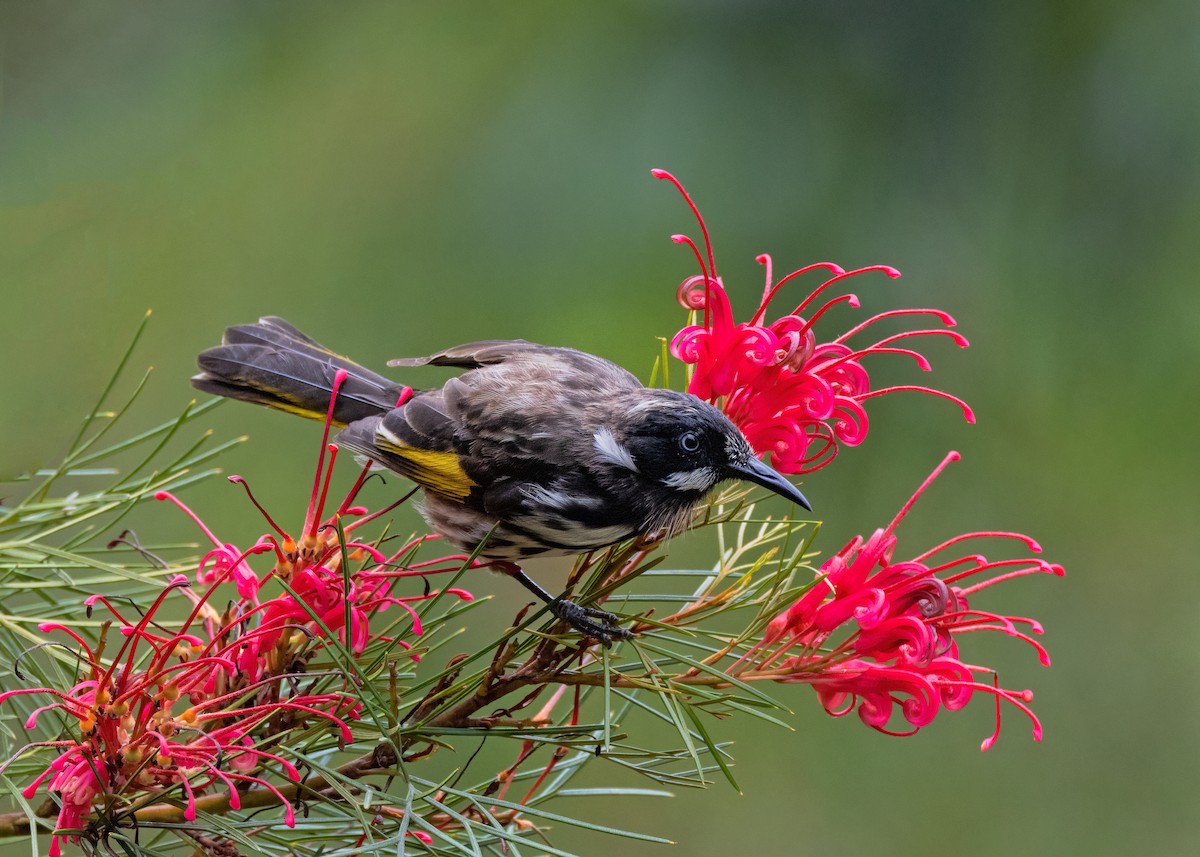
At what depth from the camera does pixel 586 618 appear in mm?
1624

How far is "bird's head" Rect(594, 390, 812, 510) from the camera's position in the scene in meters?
1.86

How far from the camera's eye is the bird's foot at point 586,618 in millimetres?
1604

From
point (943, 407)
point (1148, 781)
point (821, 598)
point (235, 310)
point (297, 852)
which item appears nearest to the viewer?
point (297, 852)

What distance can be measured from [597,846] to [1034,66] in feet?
7.16

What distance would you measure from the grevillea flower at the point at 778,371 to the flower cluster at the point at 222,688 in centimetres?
51

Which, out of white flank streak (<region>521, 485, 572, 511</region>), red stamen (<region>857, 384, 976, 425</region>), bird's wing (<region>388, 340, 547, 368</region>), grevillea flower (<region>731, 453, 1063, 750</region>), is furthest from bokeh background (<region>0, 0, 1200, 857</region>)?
Result: grevillea flower (<region>731, 453, 1063, 750</region>)

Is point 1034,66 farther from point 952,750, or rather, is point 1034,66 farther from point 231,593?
point 231,593

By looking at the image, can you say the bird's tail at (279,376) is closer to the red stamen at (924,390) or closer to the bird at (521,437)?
the bird at (521,437)

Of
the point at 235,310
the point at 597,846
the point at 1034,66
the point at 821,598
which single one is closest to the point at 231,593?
the point at 235,310

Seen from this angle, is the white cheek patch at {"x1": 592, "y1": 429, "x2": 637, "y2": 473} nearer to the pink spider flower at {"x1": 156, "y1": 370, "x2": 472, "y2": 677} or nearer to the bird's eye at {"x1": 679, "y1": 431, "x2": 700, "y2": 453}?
the bird's eye at {"x1": 679, "y1": 431, "x2": 700, "y2": 453}

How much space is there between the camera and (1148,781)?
326 centimetres

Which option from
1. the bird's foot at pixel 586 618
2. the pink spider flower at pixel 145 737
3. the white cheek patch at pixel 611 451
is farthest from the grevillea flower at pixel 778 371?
the pink spider flower at pixel 145 737

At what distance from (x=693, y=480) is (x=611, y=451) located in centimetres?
17

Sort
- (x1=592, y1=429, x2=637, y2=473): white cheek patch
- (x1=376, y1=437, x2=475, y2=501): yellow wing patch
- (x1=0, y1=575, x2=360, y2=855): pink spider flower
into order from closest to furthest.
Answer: (x1=0, y1=575, x2=360, y2=855): pink spider flower → (x1=592, y1=429, x2=637, y2=473): white cheek patch → (x1=376, y1=437, x2=475, y2=501): yellow wing patch
